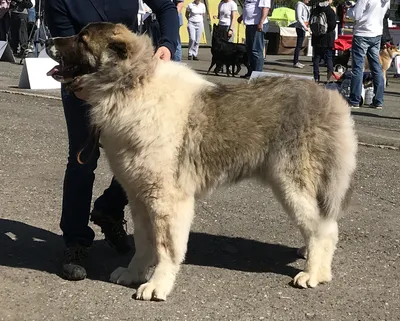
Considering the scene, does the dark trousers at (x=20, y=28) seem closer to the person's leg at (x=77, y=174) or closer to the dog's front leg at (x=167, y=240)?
the person's leg at (x=77, y=174)

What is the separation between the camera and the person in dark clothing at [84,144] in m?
4.20

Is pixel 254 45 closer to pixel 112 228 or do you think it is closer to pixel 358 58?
pixel 358 58

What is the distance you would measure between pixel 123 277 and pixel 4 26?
15.6m

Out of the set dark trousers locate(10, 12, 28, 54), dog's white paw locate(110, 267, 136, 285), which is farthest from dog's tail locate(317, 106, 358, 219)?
dark trousers locate(10, 12, 28, 54)

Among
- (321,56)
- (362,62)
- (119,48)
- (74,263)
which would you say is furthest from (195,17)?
(119,48)

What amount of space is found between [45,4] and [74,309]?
187cm

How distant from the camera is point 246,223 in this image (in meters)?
5.59

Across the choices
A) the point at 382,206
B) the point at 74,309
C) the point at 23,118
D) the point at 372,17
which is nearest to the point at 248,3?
the point at 372,17

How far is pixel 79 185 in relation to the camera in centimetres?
449

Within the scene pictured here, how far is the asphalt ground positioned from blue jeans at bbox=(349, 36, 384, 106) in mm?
4185

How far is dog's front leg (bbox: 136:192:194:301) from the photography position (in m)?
4.02

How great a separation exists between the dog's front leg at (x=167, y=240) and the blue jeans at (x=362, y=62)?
7990mm

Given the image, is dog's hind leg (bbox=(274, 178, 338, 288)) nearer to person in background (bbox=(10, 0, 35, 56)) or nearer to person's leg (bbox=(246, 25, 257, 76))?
person's leg (bbox=(246, 25, 257, 76))

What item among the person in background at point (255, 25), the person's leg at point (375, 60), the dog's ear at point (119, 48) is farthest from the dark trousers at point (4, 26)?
the dog's ear at point (119, 48)
